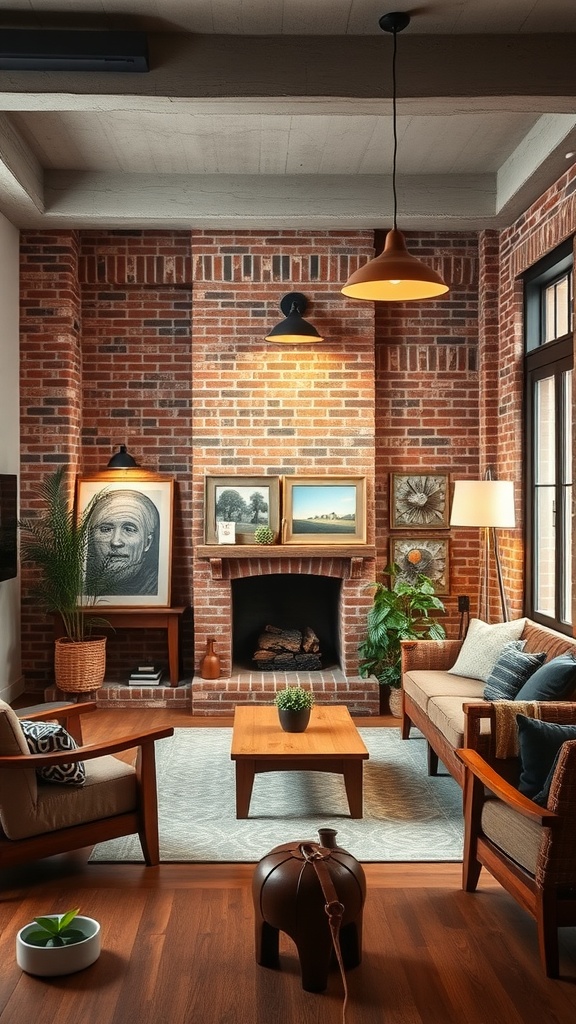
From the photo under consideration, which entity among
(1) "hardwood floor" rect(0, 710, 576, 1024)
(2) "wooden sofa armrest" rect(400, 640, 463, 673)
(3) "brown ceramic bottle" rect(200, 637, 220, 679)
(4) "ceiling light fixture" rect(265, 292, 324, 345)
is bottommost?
(1) "hardwood floor" rect(0, 710, 576, 1024)

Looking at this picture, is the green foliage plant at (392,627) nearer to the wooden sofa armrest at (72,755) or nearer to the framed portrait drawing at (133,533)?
the framed portrait drawing at (133,533)

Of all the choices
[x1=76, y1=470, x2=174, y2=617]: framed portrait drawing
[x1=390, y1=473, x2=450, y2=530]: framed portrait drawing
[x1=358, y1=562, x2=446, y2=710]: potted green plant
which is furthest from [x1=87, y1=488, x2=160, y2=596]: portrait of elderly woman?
[x1=390, y1=473, x2=450, y2=530]: framed portrait drawing

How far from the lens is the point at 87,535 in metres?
7.01

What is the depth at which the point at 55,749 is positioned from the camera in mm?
3834

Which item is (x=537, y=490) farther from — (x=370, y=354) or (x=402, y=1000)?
(x=402, y=1000)

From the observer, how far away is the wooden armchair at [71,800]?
12.0 ft

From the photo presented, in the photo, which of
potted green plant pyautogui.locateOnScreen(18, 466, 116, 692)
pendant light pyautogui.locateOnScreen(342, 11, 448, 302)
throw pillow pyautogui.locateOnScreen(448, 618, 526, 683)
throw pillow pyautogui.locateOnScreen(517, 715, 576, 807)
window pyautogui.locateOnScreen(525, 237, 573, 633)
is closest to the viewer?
throw pillow pyautogui.locateOnScreen(517, 715, 576, 807)

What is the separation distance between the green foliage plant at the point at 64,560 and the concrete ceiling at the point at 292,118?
203cm

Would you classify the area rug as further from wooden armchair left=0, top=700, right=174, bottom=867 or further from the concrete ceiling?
the concrete ceiling

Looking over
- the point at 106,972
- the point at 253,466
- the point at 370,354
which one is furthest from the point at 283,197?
the point at 106,972

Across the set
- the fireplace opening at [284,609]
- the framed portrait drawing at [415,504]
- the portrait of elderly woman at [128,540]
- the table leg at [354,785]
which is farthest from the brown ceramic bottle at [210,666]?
the table leg at [354,785]

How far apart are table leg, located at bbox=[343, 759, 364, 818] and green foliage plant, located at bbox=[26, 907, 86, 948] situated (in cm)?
167

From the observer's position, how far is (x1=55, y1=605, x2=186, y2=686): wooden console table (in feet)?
22.6

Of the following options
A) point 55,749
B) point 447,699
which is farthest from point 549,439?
point 55,749
